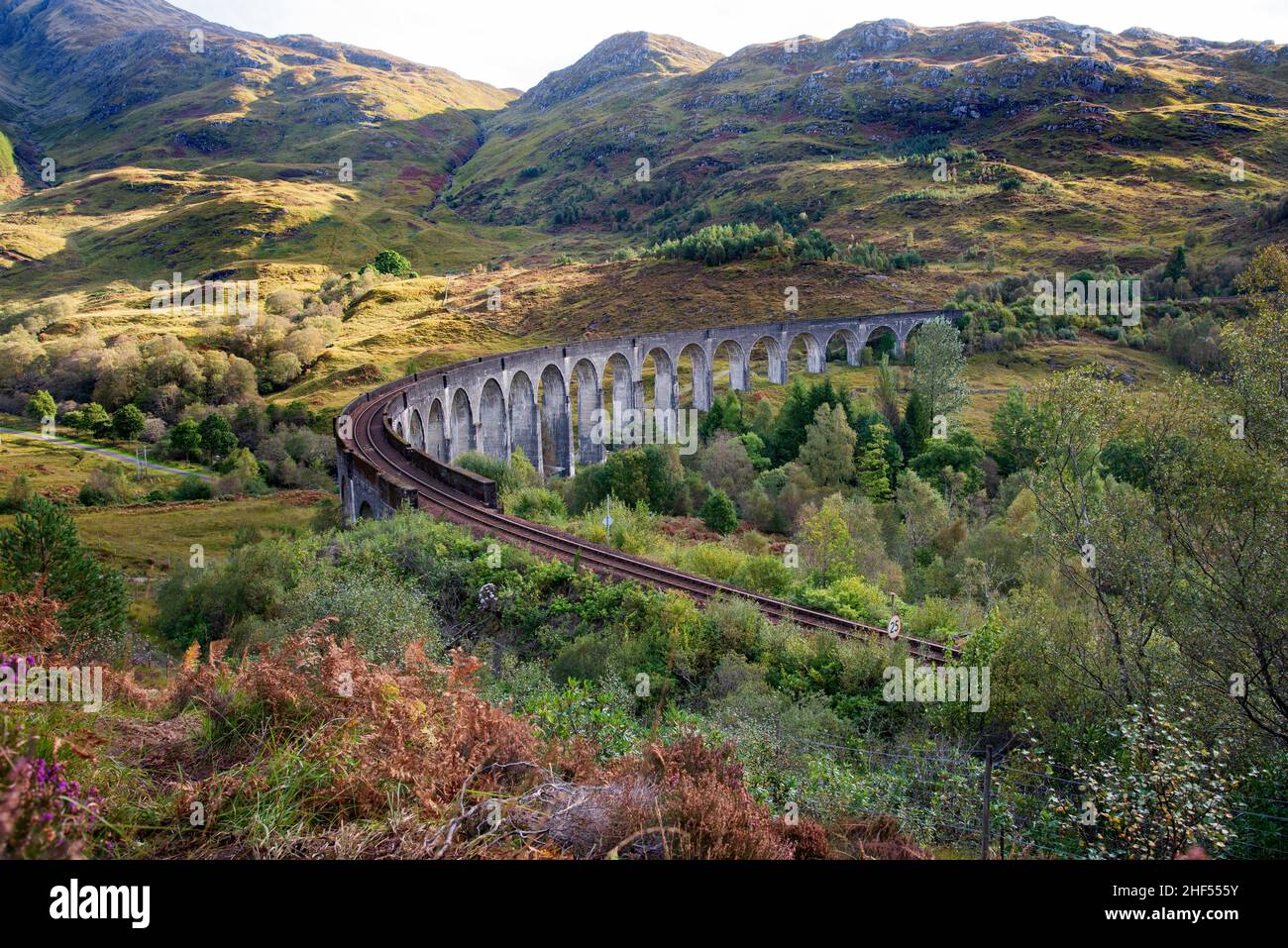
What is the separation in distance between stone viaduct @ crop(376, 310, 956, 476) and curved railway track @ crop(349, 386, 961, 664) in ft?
33.4

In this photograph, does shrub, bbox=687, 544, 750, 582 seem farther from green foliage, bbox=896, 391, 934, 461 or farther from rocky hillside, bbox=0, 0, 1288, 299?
rocky hillside, bbox=0, 0, 1288, 299

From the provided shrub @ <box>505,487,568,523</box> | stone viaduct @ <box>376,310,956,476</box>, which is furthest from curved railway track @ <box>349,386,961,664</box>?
stone viaduct @ <box>376,310,956,476</box>

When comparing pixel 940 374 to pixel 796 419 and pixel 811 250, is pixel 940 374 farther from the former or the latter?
pixel 811 250

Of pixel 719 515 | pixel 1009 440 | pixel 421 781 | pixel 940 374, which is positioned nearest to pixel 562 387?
pixel 719 515

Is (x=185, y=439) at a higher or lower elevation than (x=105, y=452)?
higher

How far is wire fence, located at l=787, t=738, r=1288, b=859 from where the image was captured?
276 inches

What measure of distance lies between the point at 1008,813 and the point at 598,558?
12527 millimetres

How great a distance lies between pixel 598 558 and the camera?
758 inches

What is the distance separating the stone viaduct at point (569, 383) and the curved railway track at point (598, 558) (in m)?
10.2

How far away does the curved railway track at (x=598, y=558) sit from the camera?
15646 millimetres

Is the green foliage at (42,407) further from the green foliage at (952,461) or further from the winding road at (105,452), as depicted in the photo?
the green foliage at (952,461)

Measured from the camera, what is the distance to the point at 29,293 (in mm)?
111938

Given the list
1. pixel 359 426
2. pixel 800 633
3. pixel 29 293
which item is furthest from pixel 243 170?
pixel 800 633
